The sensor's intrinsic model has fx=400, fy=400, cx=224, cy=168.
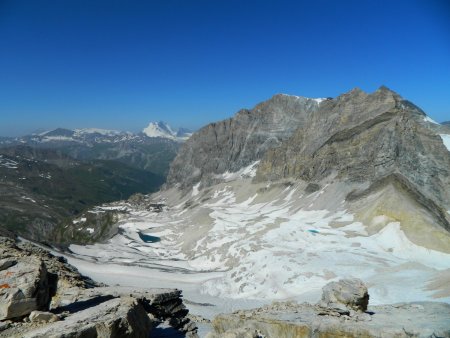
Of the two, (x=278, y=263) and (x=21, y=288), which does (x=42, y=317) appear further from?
(x=278, y=263)

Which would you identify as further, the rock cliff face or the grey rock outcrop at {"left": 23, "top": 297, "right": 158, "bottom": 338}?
the rock cliff face

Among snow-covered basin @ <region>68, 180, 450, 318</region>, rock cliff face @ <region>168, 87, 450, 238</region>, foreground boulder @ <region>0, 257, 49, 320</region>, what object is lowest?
snow-covered basin @ <region>68, 180, 450, 318</region>

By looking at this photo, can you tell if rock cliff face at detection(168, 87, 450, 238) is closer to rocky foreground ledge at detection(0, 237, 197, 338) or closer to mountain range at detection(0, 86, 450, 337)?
mountain range at detection(0, 86, 450, 337)

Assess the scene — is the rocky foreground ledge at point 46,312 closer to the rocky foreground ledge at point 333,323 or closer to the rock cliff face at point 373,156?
the rocky foreground ledge at point 333,323

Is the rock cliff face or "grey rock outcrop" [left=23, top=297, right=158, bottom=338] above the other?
the rock cliff face

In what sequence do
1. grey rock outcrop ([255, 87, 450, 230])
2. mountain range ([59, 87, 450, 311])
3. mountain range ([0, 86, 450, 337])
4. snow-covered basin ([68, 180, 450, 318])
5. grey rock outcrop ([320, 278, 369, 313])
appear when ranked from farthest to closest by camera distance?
grey rock outcrop ([255, 87, 450, 230]) < mountain range ([59, 87, 450, 311]) < snow-covered basin ([68, 180, 450, 318]) < mountain range ([0, 86, 450, 337]) < grey rock outcrop ([320, 278, 369, 313])

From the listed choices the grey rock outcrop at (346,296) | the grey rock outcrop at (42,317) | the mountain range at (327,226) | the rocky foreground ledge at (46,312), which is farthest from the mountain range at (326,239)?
the grey rock outcrop at (42,317)

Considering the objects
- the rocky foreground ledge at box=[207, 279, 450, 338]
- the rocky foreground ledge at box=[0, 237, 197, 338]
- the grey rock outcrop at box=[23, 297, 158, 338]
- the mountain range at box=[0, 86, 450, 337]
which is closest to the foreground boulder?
the rocky foreground ledge at box=[0, 237, 197, 338]

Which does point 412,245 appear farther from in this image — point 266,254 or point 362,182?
point 362,182

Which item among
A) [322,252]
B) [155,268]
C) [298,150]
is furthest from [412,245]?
[298,150]
